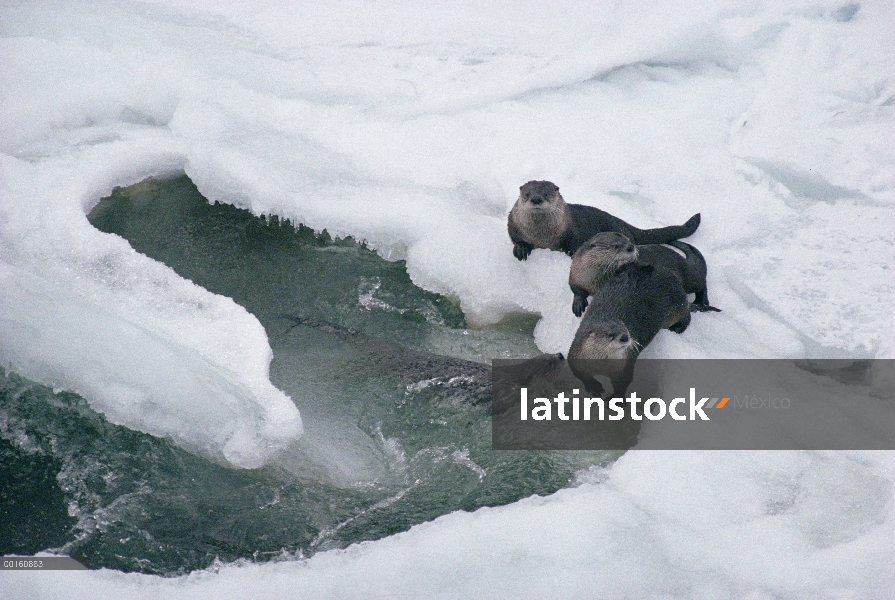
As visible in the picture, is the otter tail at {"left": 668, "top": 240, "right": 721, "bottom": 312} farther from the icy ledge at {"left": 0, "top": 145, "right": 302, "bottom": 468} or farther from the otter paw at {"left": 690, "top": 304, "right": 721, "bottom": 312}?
the icy ledge at {"left": 0, "top": 145, "right": 302, "bottom": 468}

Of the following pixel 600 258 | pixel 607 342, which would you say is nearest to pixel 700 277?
pixel 600 258

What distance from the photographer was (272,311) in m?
3.89

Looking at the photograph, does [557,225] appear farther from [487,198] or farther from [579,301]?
[487,198]

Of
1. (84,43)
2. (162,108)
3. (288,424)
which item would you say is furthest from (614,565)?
(84,43)

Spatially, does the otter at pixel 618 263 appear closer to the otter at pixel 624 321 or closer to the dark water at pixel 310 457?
the otter at pixel 624 321

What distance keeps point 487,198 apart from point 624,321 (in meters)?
1.39

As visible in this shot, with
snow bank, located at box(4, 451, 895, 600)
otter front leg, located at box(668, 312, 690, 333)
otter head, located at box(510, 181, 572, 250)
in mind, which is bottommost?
snow bank, located at box(4, 451, 895, 600)

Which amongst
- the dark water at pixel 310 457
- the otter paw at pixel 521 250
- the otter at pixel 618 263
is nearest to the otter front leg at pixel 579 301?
the otter at pixel 618 263

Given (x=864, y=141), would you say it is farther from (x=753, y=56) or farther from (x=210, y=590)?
(x=210, y=590)

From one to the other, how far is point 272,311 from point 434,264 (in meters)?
0.86

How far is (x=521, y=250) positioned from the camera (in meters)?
4.16

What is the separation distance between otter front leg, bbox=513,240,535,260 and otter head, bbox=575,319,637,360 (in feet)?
2.69

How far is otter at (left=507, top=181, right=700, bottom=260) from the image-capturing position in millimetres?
4004

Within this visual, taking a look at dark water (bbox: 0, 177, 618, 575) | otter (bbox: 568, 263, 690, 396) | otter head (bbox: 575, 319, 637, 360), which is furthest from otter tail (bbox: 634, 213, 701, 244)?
otter head (bbox: 575, 319, 637, 360)
